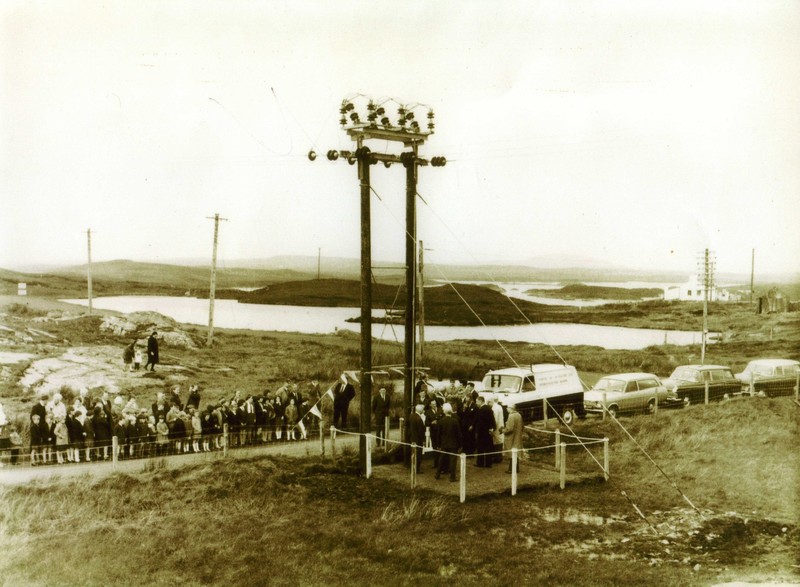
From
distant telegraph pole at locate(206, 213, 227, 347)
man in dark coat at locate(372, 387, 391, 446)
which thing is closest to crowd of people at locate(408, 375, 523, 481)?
man in dark coat at locate(372, 387, 391, 446)

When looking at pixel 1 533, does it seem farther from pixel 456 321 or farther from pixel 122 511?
pixel 456 321

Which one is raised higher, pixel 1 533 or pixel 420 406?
pixel 420 406

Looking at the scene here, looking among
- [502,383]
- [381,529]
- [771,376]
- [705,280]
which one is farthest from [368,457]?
[705,280]

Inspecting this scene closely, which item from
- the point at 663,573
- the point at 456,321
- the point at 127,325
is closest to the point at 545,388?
the point at 456,321

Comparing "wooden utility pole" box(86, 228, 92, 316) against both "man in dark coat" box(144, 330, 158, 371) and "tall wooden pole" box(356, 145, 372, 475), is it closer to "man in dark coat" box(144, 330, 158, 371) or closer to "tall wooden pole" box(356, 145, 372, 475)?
"man in dark coat" box(144, 330, 158, 371)

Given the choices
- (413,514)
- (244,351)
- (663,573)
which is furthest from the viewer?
(244,351)

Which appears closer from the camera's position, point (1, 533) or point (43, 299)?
point (1, 533)

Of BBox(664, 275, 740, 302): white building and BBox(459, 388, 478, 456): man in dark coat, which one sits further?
BBox(664, 275, 740, 302): white building
